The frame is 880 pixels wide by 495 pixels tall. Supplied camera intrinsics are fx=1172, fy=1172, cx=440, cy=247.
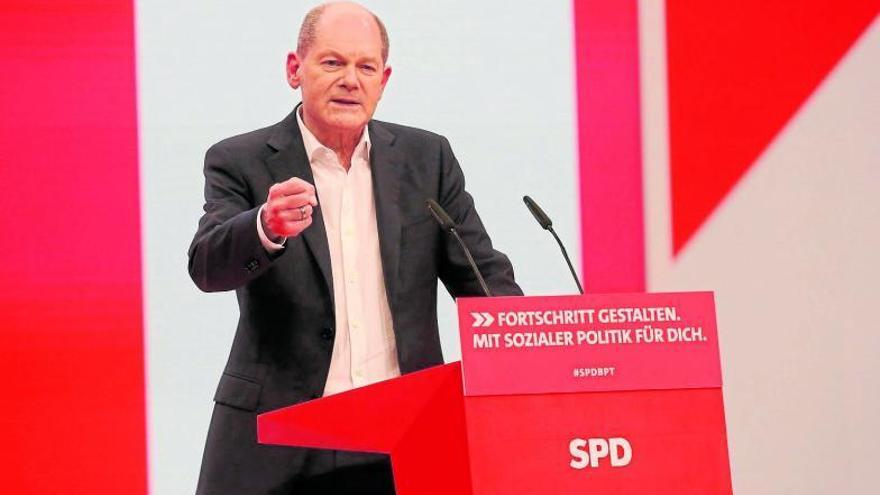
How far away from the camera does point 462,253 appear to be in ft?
7.25

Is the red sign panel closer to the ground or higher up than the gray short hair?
closer to the ground

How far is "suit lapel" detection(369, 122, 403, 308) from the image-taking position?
2113 millimetres

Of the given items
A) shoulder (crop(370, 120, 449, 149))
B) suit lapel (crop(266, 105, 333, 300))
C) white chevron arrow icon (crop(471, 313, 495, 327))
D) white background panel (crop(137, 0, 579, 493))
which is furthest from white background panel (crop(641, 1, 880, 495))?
white chevron arrow icon (crop(471, 313, 495, 327))

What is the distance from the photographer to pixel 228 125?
3252 mm

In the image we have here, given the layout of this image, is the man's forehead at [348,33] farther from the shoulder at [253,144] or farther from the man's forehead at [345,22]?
the shoulder at [253,144]

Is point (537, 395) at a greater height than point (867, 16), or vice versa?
point (867, 16)

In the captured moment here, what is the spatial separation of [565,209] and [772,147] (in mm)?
661

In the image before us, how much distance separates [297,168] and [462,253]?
0.35 m

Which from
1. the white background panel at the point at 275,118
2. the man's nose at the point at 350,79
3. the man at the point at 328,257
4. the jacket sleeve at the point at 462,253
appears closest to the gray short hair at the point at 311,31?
the man at the point at 328,257

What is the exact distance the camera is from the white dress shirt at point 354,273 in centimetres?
208

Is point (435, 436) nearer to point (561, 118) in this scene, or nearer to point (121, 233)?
point (121, 233)

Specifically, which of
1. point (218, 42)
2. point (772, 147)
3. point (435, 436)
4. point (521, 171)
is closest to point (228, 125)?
point (218, 42)

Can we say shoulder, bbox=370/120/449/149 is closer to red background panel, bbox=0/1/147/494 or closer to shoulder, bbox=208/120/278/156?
shoulder, bbox=208/120/278/156

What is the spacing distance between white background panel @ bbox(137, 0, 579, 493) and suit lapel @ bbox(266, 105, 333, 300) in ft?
3.45
